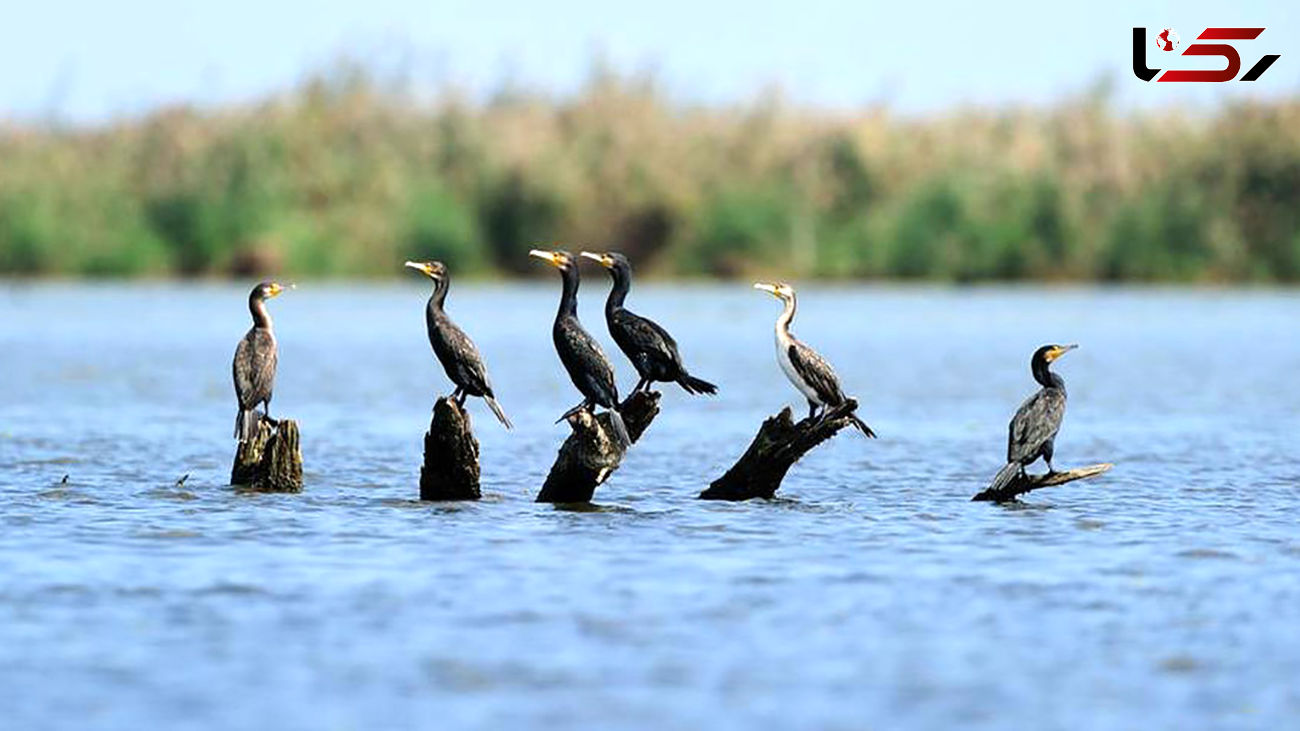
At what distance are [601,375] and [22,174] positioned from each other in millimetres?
35236

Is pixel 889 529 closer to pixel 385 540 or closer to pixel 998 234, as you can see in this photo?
pixel 385 540

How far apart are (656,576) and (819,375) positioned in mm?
3217

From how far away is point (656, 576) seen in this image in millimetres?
11445

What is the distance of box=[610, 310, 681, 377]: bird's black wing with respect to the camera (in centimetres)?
1405

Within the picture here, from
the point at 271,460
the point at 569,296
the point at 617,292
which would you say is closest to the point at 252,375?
the point at 271,460

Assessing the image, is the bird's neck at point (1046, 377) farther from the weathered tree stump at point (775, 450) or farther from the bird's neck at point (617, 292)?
the bird's neck at point (617, 292)

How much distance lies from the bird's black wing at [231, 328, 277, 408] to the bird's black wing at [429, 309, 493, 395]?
1.08 metres

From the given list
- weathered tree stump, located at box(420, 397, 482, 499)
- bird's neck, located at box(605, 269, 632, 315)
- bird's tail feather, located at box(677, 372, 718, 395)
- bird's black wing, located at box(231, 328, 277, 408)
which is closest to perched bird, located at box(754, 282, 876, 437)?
bird's tail feather, located at box(677, 372, 718, 395)

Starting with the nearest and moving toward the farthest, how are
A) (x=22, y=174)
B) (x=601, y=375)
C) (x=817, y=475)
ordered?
(x=601, y=375), (x=817, y=475), (x=22, y=174)

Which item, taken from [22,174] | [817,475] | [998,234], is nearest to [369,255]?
[22,174]

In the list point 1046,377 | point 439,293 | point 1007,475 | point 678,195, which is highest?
point 678,195

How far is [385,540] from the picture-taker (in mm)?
12672

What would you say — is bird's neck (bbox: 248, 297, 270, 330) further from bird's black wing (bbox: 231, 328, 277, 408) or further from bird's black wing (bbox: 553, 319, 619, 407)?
bird's black wing (bbox: 553, 319, 619, 407)

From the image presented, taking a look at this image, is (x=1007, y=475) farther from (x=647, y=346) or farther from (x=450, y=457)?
(x=450, y=457)
